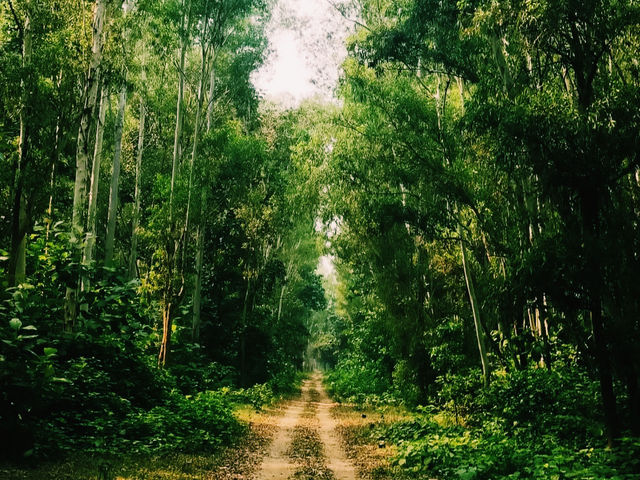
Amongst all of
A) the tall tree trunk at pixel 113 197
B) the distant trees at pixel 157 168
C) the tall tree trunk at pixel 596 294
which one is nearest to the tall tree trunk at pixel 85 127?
the distant trees at pixel 157 168

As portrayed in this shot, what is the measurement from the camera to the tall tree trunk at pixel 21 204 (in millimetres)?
7961

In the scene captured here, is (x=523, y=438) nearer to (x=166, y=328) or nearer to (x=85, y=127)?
(x=166, y=328)

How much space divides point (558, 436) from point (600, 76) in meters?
5.73

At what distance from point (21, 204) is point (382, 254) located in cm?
1161

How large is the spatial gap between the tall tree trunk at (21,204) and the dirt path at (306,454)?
537 cm

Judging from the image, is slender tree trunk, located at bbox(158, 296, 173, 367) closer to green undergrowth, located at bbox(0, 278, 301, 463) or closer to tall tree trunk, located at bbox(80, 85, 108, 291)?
green undergrowth, located at bbox(0, 278, 301, 463)

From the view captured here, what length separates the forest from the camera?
6.29m

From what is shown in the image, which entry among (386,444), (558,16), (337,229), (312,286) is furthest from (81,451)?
(312,286)

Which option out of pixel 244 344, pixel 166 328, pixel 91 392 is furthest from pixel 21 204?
pixel 244 344

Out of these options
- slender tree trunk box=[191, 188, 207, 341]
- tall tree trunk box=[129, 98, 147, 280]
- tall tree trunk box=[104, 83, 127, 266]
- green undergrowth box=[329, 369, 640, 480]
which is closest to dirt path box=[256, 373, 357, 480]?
green undergrowth box=[329, 369, 640, 480]

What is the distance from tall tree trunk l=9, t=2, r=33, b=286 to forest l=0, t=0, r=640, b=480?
40 millimetres

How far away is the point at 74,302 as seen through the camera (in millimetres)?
9414

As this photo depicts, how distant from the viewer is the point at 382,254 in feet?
55.9

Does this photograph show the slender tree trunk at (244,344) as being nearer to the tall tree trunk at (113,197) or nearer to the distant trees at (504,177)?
the distant trees at (504,177)
